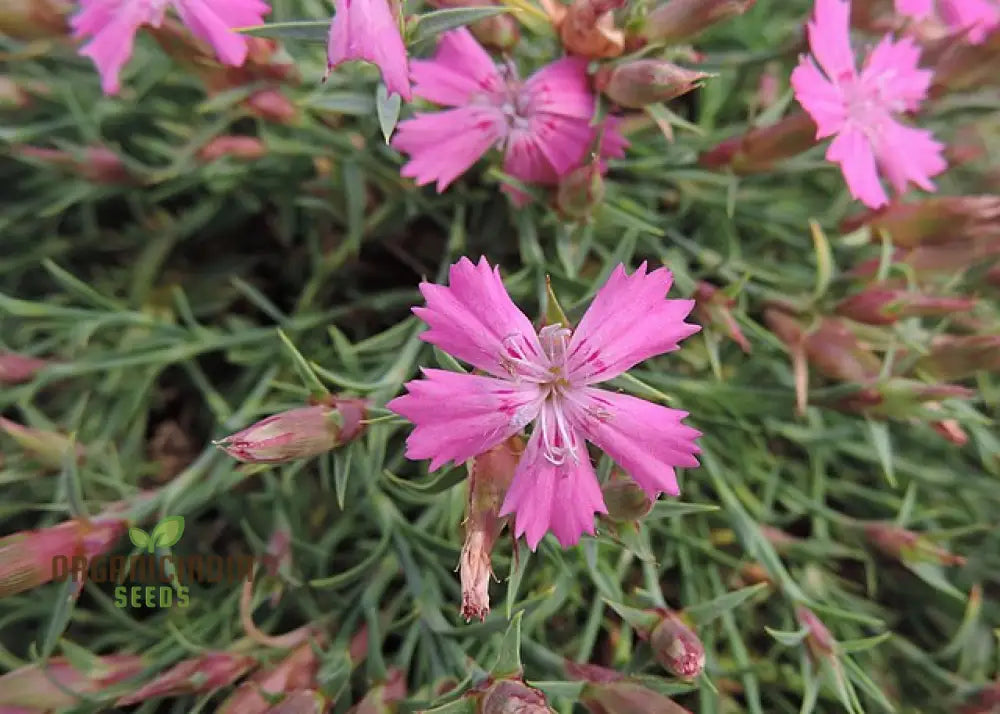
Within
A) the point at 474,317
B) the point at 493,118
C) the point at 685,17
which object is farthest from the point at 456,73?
the point at 474,317

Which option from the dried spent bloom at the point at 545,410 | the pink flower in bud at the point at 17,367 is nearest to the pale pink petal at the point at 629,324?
the dried spent bloom at the point at 545,410

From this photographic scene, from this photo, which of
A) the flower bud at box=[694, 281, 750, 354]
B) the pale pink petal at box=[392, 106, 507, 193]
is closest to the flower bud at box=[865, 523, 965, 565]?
the flower bud at box=[694, 281, 750, 354]

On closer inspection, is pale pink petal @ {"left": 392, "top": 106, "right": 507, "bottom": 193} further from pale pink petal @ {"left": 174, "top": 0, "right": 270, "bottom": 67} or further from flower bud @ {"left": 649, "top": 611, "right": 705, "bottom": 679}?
flower bud @ {"left": 649, "top": 611, "right": 705, "bottom": 679}

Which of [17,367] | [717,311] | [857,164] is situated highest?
[857,164]

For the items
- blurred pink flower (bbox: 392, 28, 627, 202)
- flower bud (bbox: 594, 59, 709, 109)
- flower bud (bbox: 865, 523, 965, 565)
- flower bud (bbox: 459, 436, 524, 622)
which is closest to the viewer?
flower bud (bbox: 459, 436, 524, 622)

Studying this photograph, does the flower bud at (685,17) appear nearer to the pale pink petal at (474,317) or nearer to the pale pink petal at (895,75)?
the pale pink petal at (895,75)

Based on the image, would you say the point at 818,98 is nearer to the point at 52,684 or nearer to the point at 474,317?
the point at 474,317
